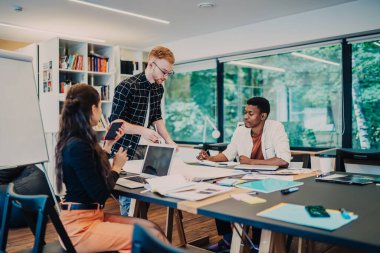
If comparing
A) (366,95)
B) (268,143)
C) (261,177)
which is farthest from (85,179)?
(366,95)

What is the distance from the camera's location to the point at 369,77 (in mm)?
4328

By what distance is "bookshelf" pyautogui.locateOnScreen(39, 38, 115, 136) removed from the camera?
15.5 ft

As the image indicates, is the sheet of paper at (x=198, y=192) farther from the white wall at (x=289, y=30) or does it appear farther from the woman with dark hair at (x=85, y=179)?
the white wall at (x=289, y=30)

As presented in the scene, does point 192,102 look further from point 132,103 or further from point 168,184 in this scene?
point 168,184

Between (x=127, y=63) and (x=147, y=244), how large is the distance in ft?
16.6

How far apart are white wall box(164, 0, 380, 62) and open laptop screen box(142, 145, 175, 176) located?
3.32 meters

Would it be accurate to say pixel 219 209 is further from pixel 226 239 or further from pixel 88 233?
pixel 226 239

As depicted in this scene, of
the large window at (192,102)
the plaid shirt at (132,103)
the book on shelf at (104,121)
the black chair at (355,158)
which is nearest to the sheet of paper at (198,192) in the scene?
the plaid shirt at (132,103)

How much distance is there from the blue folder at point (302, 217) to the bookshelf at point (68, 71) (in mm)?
3959

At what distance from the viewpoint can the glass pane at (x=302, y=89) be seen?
4.62 meters

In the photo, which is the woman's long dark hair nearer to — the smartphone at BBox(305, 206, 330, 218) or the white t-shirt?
the smartphone at BBox(305, 206, 330, 218)

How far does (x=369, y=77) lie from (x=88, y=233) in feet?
13.4

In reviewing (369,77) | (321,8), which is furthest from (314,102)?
(321,8)

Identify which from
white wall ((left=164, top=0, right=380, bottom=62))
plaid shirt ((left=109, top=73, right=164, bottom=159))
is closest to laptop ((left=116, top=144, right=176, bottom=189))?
plaid shirt ((left=109, top=73, right=164, bottom=159))
